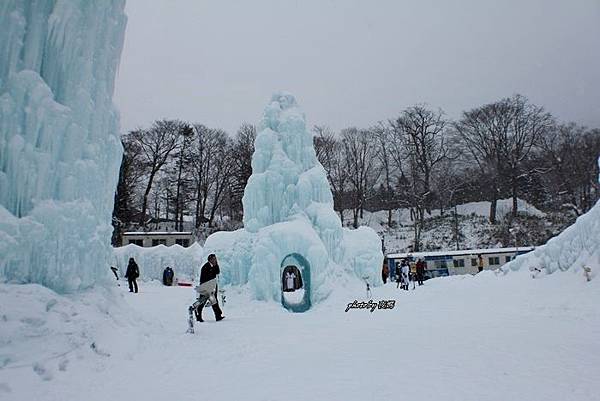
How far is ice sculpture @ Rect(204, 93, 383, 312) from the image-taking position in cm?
1548

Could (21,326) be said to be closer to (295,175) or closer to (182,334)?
(182,334)

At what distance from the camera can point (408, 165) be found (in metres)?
42.0

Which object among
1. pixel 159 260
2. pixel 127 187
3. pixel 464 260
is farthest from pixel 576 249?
pixel 127 187

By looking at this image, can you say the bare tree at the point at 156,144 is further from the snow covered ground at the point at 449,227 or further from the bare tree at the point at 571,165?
the bare tree at the point at 571,165

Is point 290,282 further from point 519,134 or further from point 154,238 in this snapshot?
point 519,134

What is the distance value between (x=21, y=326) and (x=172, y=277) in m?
22.8

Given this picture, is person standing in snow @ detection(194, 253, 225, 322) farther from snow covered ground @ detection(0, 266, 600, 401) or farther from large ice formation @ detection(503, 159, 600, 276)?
large ice formation @ detection(503, 159, 600, 276)

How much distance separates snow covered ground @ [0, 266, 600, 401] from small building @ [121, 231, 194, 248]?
28.8 m

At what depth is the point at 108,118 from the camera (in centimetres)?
712

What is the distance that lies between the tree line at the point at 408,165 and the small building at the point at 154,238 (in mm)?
1475

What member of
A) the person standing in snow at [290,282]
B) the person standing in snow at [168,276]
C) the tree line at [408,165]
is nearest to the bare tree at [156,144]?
the tree line at [408,165]

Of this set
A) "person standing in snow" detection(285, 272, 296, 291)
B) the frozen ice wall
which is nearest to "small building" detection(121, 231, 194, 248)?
"person standing in snow" detection(285, 272, 296, 291)

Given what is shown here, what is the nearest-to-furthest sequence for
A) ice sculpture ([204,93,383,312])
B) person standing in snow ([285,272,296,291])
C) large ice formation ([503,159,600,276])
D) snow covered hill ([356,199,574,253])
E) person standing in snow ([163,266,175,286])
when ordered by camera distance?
large ice formation ([503,159,600,276]) → ice sculpture ([204,93,383,312]) → person standing in snow ([163,266,175,286]) → person standing in snow ([285,272,296,291]) → snow covered hill ([356,199,574,253])

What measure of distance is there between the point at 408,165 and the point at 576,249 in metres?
29.5
